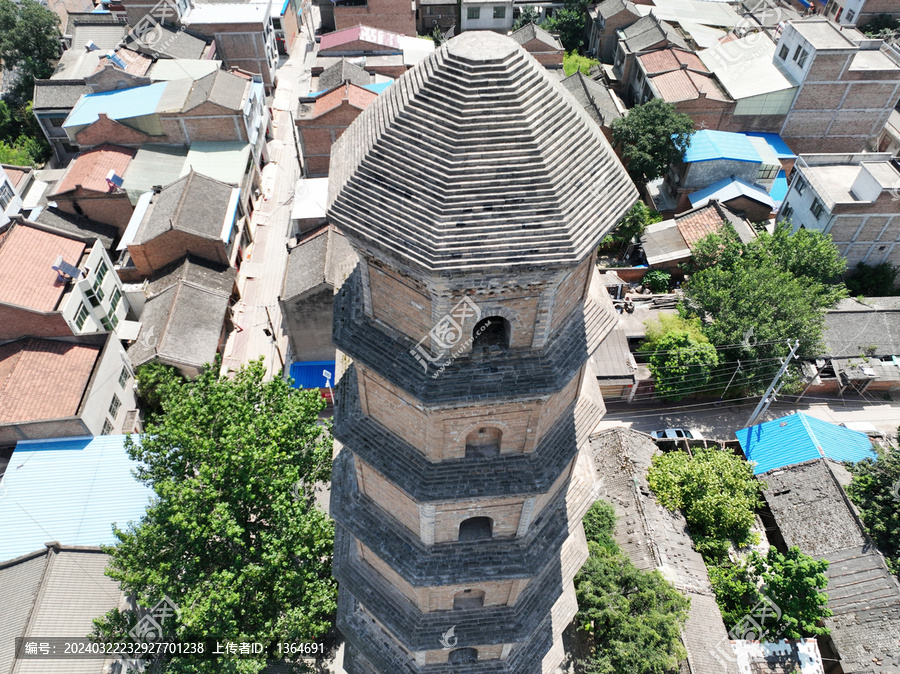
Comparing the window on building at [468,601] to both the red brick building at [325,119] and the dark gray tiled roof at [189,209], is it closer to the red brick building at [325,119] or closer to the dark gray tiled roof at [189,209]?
the dark gray tiled roof at [189,209]

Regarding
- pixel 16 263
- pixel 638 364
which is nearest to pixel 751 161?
pixel 638 364

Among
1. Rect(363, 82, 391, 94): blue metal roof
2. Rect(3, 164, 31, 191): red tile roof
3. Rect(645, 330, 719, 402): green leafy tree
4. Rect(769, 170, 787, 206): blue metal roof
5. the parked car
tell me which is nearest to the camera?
Rect(645, 330, 719, 402): green leafy tree

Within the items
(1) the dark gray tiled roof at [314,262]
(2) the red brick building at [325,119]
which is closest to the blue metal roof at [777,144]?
(2) the red brick building at [325,119]

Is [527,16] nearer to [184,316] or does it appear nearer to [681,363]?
[681,363]

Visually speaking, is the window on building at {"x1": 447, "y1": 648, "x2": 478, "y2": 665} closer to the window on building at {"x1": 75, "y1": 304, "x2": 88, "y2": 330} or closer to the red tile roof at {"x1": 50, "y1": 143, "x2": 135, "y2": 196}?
the window on building at {"x1": 75, "y1": 304, "x2": 88, "y2": 330}

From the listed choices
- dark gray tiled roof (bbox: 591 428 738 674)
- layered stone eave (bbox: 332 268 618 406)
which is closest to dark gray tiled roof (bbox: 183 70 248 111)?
dark gray tiled roof (bbox: 591 428 738 674)

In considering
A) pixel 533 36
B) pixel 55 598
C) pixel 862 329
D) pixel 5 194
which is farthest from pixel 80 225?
pixel 862 329

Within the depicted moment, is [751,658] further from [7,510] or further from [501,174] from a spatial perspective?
[7,510]
